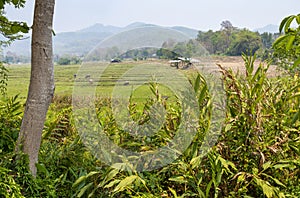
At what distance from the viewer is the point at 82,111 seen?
7.65 ft

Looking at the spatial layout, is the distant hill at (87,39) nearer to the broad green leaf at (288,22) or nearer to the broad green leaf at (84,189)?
the broad green leaf at (84,189)

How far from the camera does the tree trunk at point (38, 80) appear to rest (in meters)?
1.72

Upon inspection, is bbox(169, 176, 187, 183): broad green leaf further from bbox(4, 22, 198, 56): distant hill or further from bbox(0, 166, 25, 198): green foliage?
bbox(4, 22, 198, 56): distant hill

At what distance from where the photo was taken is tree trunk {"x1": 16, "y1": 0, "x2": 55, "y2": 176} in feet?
5.65

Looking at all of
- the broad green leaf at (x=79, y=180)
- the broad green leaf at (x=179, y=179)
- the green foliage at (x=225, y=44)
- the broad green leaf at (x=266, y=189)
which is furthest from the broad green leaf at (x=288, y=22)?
the broad green leaf at (x=79, y=180)

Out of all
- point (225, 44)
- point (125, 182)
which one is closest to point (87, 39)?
point (125, 182)

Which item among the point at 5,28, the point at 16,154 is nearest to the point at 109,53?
the point at 5,28

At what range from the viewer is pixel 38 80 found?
175 centimetres

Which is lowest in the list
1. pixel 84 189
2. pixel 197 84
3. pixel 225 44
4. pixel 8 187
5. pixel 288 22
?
pixel 84 189

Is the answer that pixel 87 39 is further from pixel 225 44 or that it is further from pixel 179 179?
pixel 225 44

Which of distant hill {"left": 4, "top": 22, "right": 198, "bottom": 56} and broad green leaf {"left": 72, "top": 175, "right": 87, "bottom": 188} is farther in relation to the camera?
distant hill {"left": 4, "top": 22, "right": 198, "bottom": 56}

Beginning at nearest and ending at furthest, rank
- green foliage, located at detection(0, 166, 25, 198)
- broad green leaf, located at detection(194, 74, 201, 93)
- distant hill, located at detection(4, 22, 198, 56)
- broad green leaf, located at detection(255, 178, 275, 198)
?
green foliage, located at detection(0, 166, 25, 198)
broad green leaf, located at detection(255, 178, 275, 198)
broad green leaf, located at detection(194, 74, 201, 93)
distant hill, located at detection(4, 22, 198, 56)

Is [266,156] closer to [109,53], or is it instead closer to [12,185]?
[109,53]

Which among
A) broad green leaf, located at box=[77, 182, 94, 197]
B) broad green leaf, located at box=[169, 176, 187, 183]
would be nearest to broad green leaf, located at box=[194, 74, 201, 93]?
broad green leaf, located at box=[169, 176, 187, 183]
